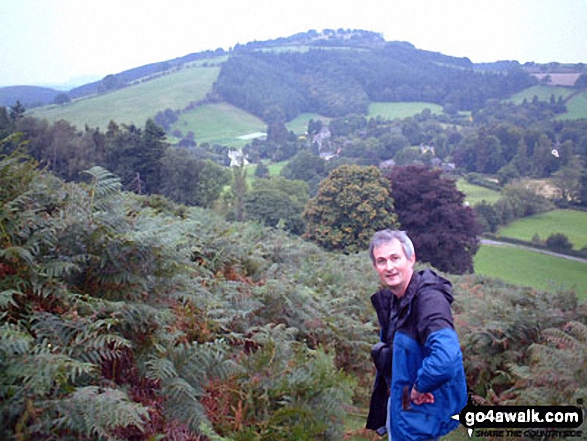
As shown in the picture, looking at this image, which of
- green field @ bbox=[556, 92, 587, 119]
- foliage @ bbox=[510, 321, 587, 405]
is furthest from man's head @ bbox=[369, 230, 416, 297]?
green field @ bbox=[556, 92, 587, 119]

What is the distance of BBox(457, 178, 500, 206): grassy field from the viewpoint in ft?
166

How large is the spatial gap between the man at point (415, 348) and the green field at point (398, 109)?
120m

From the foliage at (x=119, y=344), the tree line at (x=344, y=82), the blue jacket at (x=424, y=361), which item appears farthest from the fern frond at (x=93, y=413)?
the tree line at (x=344, y=82)

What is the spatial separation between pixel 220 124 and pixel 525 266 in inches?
3315

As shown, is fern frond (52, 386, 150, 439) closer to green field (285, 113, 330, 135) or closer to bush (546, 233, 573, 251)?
bush (546, 233, 573, 251)

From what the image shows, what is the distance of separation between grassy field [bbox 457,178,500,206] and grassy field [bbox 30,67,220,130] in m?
54.1

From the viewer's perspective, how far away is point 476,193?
5503 cm

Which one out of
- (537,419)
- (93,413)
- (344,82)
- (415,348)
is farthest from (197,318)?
(344,82)

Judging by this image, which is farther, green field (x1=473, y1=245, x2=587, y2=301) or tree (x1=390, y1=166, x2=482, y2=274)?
green field (x1=473, y1=245, x2=587, y2=301)

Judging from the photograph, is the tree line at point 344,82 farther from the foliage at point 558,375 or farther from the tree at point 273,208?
the foliage at point 558,375

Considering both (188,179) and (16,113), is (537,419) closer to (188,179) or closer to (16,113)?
(188,179)

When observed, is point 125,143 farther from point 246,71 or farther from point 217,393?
point 246,71

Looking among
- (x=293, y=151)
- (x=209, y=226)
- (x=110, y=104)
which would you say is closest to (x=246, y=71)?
(x=110, y=104)

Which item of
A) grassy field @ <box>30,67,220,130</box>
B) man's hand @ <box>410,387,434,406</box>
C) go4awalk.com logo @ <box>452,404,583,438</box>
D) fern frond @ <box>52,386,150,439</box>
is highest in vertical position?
grassy field @ <box>30,67,220,130</box>
